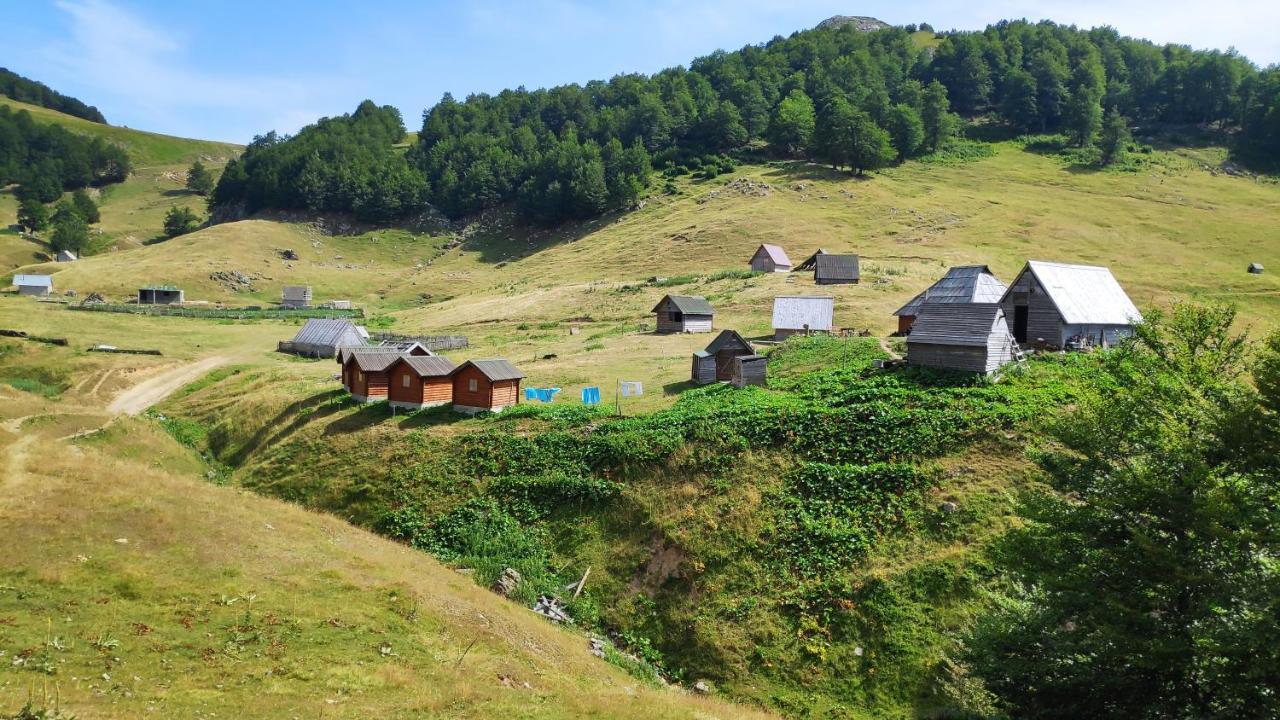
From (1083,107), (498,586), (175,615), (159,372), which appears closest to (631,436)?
(498,586)

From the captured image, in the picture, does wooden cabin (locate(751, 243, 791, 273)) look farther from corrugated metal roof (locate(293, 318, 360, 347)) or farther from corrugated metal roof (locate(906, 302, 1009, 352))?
corrugated metal roof (locate(906, 302, 1009, 352))

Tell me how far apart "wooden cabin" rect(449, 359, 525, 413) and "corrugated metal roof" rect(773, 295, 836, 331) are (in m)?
22.3

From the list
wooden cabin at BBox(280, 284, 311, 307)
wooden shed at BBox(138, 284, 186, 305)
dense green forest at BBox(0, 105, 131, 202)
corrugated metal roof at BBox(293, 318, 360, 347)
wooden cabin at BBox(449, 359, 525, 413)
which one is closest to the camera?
wooden cabin at BBox(449, 359, 525, 413)

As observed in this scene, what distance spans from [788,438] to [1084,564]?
15.2 m

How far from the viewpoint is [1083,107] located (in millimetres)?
136875

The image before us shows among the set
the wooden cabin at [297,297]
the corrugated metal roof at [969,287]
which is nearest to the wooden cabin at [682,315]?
the corrugated metal roof at [969,287]

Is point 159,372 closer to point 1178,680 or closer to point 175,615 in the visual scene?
point 175,615

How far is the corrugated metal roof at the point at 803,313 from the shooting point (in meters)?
53.5

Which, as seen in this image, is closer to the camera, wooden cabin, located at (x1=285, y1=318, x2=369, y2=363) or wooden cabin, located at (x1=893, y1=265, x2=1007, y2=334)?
wooden cabin, located at (x1=893, y1=265, x2=1007, y2=334)

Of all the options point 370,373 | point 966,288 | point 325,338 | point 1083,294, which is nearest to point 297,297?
point 325,338

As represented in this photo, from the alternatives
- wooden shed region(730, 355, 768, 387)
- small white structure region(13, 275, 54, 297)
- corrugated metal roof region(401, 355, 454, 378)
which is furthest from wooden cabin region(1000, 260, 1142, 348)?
small white structure region(13, 275, 54, 297)

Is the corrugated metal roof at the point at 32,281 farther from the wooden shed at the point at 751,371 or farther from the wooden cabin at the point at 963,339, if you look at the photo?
the wooden cabin at the point at 963,339

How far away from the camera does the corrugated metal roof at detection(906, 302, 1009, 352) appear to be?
34188 mm

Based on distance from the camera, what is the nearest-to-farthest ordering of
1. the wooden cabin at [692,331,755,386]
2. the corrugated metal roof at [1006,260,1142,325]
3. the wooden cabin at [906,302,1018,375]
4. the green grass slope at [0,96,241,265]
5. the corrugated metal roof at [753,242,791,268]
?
the wooden cabin at [906,302,1018,375] < the corrugated metal roof at [1006,260,1142,325] < the wooden cabin at [692,331,755,386] < the corrugated metal roof at [753,242,791,268] < the green grass slope at [0,96,241,265]
